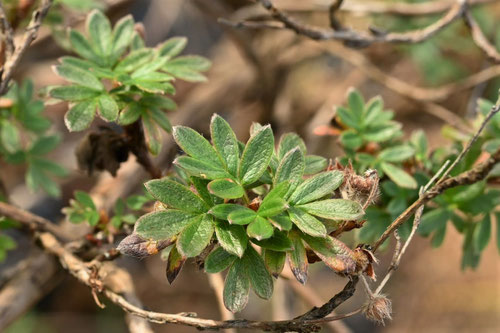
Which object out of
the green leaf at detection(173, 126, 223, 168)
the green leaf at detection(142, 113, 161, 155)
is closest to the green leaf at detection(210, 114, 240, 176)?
the green leaf at detection(173, 126, 223, 168)

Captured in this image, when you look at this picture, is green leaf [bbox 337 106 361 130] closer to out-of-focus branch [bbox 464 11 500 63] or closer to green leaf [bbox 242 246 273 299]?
out-of-focus branch [bbox 464 11 500 63]

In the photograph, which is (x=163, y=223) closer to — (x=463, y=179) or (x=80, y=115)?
(x=80, y=115)

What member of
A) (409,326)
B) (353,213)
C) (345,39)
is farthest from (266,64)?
(409,326)

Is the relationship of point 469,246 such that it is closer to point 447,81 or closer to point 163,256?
point 163,256

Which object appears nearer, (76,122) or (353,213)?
(353,213)

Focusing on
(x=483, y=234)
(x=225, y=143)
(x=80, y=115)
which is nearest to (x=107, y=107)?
(x=80, y=115)

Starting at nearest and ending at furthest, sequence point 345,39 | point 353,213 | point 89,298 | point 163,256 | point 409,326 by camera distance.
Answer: point 353,213 → point 163,256 → point 345,39 → point 89,298 → point 409,326
